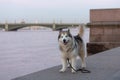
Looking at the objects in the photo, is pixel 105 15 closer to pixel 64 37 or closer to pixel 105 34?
pixel 105 34

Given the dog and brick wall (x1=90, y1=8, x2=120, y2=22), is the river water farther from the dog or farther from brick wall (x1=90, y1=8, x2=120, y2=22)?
brick wall (x1=90, y1=8, x2=120, y2=22)

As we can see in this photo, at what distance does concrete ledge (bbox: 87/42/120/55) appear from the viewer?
594 inches

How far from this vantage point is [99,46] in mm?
15219

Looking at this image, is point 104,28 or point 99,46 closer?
point 99,46

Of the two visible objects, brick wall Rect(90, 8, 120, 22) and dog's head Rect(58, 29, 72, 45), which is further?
brick wall Rect(90, 8, 120, 22)

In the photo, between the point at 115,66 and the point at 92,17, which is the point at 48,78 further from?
the point at 92,17

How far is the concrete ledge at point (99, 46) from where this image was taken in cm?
1509

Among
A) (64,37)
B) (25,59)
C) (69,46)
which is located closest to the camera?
(64,37)

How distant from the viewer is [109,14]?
15.4 meters

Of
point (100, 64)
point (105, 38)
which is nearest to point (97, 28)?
point (105, 38)

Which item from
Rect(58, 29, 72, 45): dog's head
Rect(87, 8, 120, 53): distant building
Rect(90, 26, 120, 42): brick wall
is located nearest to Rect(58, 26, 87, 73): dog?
Rect(58, 29, 72, 45): dog's head

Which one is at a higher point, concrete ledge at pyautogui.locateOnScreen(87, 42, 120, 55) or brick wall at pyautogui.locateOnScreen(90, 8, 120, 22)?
brick wall at pyautogui.locateOnScreen(90, 8, 120, 22)

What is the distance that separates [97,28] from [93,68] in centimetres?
922

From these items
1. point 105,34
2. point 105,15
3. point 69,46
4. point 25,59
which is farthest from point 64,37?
point 25,59
